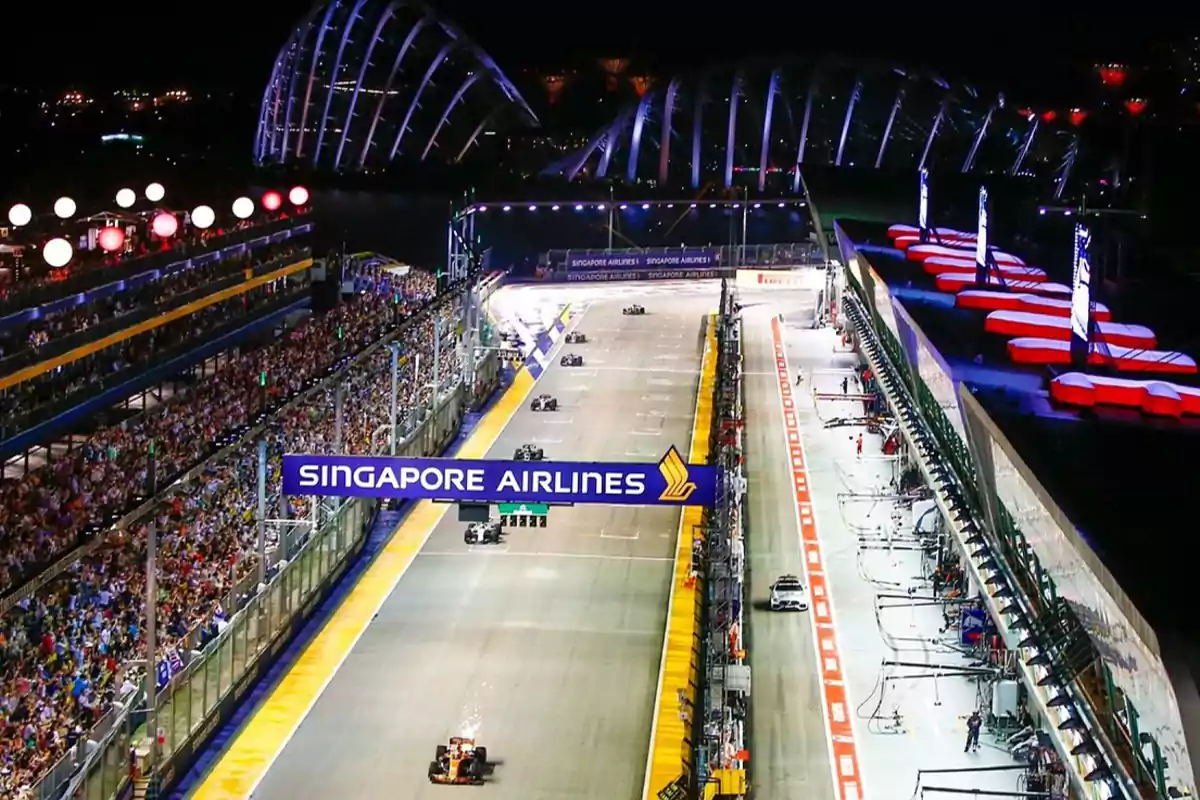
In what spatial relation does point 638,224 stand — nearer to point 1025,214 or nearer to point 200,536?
point 1025,214

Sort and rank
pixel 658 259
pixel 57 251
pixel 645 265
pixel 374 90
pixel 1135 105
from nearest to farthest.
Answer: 1. pixel 57 251
2. pixel 645 265
3. pixel 658 259
4. pixel 374 90
5. pixel 1135 105

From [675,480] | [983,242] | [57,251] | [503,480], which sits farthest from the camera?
[983,242]

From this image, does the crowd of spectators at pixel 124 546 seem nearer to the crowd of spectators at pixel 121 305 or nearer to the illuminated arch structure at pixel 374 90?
the crowd of spectators at pixel 121 305

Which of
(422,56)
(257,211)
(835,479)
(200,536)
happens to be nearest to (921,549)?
Answer: (835,479)

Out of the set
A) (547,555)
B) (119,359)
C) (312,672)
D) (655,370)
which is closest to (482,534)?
→ (547,555)

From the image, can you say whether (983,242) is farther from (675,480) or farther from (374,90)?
(374,90)

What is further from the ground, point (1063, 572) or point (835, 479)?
point (1063, 572)

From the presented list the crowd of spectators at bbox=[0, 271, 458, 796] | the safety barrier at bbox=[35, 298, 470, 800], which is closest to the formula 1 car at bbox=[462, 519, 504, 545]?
the safety barrier at bbox=[35, 298, 470, 800]
